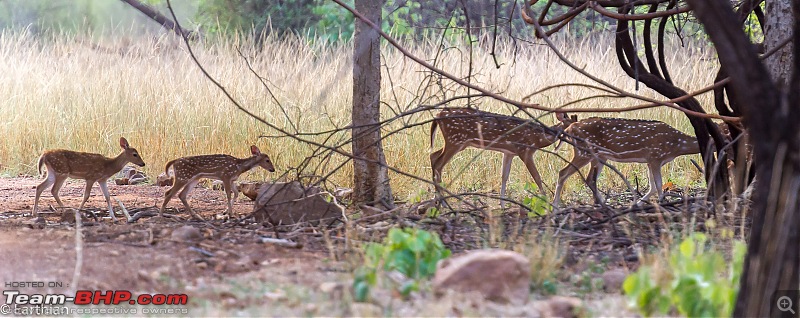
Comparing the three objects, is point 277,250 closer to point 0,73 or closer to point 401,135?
point 401,135

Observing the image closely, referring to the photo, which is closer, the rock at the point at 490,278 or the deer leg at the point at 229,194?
the rock at the point at 490,278

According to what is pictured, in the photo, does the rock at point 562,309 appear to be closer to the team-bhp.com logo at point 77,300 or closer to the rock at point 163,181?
the team-bhp.com logo at point 77,300

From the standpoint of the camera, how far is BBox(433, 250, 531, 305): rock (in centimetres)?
346

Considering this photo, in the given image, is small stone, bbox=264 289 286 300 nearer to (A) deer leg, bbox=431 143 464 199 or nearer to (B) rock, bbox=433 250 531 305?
(B) rock, bbox=433 250 531 305

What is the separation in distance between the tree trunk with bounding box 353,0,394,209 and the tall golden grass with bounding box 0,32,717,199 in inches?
64.1

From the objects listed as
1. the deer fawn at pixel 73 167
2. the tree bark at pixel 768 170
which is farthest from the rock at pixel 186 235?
the tree bark at pixel 768 170

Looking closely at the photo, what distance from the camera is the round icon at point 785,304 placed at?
295cm

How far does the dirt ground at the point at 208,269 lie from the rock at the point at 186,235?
0.06ft

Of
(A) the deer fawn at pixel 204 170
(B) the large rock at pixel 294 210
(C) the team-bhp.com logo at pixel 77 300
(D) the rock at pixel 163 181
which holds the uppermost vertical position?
(A) the deer fawn at pixel 204 170

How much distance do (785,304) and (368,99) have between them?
414 centimetres

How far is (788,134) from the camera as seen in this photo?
2865mm

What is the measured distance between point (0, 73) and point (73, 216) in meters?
6.57

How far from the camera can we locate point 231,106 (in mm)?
Result: 10172

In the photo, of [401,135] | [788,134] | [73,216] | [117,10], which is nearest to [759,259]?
[788,134]
